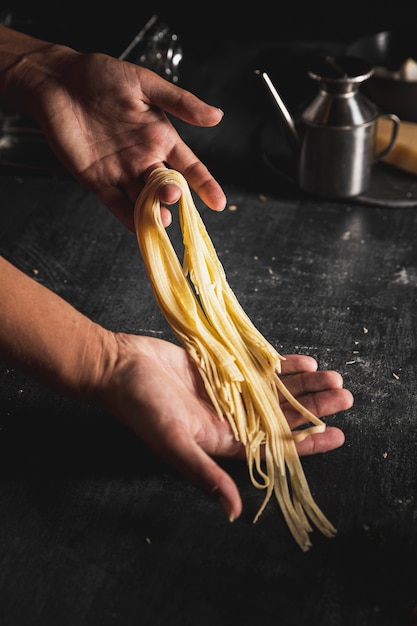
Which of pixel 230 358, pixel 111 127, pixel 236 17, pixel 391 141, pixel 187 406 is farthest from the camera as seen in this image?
pixel 236 17

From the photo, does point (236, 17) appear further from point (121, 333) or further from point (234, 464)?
point (234, 464)

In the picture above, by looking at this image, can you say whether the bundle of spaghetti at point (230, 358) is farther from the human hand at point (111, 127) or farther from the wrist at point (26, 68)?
the wrist at point (26, 68)

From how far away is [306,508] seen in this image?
169 cm

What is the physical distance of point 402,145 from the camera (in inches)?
115

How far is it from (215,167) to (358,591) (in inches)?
75.0

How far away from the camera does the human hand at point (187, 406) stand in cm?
149

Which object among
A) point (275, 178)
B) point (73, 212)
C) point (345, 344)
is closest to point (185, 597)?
point (345, 344)

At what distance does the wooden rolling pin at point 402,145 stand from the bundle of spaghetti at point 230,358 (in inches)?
46.6

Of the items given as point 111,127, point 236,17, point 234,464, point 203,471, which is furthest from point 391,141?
point 203,471

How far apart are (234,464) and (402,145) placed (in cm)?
161

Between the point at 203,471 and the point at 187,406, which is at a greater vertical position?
the point at 203,471

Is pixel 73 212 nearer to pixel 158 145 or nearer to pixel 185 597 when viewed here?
pixel 158 145

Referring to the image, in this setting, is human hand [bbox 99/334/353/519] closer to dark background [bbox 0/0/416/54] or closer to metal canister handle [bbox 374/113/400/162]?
metal canister handle [bbox 374/113/400/162]

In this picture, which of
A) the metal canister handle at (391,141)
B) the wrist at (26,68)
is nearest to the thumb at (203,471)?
the wrist at (26,68)
